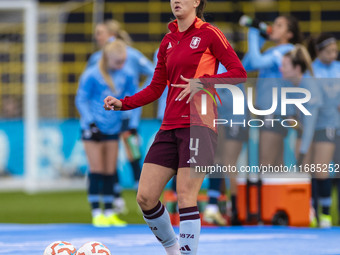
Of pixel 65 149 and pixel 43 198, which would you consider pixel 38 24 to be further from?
pixel 43 198

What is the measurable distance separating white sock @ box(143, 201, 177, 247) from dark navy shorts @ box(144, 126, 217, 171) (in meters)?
0.32

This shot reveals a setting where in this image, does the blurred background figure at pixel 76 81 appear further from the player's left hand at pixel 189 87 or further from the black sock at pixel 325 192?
the player's left hand at pixel 189 87

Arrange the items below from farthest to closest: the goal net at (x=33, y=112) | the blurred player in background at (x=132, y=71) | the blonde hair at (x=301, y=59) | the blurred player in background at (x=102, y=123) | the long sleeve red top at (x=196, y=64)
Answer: the goal net at (x=33, y=112), the blurred player in background at (x=132, y=71), the blurred player in background at (x=102, y=123), the blonde hair at (x=301, y=59), the long sleeve red top at (x=196, y=64)

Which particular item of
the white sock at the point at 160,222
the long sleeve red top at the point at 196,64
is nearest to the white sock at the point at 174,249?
the white sock at the point at 160,222

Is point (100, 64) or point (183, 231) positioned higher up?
point (100, 64)

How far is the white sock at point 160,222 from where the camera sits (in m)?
5.40

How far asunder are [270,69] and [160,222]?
3.87 metres

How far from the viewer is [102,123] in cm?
930

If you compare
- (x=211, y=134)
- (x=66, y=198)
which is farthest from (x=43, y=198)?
(x=211, y=134)

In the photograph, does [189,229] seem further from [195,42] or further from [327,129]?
[327,129]

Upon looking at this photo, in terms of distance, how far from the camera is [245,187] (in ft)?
29.8

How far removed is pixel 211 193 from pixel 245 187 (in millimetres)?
431

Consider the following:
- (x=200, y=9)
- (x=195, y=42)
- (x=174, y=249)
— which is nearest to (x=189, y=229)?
(x=174, y=249)

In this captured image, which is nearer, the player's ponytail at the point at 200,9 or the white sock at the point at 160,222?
the white sock at the point at 160,222
